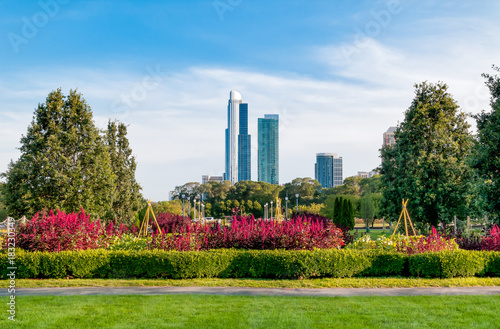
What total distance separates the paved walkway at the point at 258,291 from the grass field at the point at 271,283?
0.38 m

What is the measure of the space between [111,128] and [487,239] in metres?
19.1

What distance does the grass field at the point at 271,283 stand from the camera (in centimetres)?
886

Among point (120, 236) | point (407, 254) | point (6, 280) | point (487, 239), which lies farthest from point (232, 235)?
point (487, 239)

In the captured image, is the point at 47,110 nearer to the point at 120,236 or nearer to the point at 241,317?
the point at 120,236

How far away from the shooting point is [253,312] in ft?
20.6

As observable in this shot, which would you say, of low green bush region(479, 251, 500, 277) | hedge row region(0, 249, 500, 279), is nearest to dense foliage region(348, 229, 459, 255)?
hedge row region(0, 249, 500, 279)

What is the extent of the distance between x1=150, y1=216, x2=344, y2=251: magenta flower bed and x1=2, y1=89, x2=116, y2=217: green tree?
5133 mm

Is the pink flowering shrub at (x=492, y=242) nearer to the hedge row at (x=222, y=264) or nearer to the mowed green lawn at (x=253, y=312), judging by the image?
the hedge row at (x=222, y=264)

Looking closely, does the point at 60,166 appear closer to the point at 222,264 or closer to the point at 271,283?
the point at 222,264

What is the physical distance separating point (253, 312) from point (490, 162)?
1020 cm

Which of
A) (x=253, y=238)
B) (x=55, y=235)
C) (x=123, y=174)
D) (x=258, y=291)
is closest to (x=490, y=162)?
(x=253, y=238)

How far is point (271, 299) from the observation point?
725 centimetres

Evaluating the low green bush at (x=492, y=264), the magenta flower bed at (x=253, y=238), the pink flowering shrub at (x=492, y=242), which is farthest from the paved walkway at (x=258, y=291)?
the pink flowering shrub at (x=492, y=242)

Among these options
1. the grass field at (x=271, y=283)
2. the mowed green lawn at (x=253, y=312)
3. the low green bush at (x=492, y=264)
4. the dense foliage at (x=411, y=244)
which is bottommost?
the grass field at (x=271, y=283)
